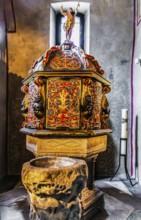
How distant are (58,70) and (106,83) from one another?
27.5 inches

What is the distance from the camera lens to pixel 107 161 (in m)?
4.02

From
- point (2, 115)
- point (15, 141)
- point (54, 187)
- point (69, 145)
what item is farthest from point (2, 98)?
point (54, 187)

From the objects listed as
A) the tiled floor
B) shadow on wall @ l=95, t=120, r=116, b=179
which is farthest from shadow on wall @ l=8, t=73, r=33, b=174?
shadow on wall @ l=95, t=120, r=116, b=179

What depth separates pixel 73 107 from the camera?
2301 millimetres

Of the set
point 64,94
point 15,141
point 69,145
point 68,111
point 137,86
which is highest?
point 137,86

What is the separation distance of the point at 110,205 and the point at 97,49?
2691 millimetres

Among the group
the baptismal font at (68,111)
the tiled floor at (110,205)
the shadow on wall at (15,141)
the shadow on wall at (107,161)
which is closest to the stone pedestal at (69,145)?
the baptismal font at (68,111)

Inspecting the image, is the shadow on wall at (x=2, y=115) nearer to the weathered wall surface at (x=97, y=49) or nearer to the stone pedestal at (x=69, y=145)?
the weathered wall surface at (x=97, y=49)

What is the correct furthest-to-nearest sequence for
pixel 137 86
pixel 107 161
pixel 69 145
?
pixel 107 161 → pixel 137 86 → pixel 69 145

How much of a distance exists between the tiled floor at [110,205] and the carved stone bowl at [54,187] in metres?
0.68

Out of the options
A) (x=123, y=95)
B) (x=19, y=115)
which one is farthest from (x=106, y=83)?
(x=19, y=115)

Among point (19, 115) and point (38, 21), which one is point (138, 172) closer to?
point (19, 115)

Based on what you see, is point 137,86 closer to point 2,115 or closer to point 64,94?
point 64,94

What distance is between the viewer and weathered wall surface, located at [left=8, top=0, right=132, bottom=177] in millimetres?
4039
